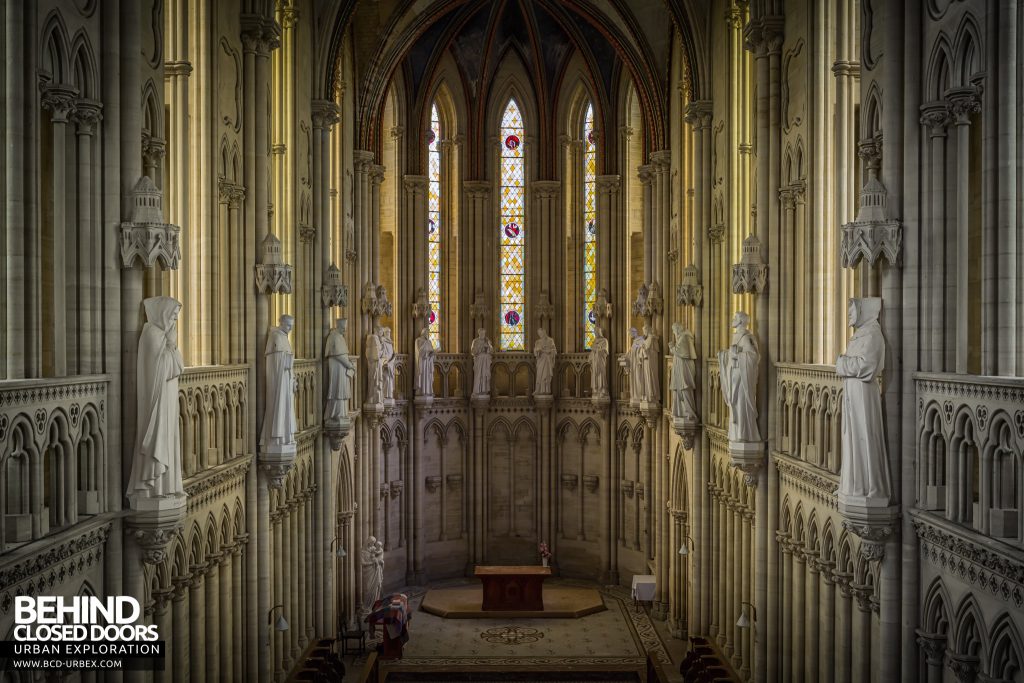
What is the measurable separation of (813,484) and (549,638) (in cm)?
1484

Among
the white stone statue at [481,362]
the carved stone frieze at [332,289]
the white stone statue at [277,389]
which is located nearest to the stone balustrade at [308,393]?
the carved stone frieze at [332,289]

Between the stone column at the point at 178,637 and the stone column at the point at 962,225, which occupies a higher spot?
the stone column at the point at 962,225

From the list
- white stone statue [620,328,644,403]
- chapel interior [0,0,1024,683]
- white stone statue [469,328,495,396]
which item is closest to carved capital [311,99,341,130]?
chapel interior [0,0,1024,683]

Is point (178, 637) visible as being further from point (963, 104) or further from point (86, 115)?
point (963, 104)

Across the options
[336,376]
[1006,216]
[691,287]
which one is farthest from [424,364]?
[1006,216]

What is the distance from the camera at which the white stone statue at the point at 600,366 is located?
40656 mm

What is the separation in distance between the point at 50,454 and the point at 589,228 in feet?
103

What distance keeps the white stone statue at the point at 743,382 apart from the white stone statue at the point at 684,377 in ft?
22.4

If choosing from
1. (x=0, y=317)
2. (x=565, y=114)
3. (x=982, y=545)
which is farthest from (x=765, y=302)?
(x=565, y=114)

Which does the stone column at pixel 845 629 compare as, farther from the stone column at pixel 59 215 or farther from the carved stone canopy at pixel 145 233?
the stone column at pixel 59 215

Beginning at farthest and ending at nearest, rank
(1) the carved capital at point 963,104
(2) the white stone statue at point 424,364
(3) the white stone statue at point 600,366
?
(3) the white stone statue at point 600,366
(2) the white stone statue at point 424,364
(1) the carved capital at point 963,104

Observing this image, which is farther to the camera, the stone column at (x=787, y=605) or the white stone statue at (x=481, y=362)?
the white stone statue at (x=481, y=362)

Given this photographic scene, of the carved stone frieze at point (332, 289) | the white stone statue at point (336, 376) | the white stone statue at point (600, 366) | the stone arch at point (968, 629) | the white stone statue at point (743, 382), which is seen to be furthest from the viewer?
the white stone statue at point (600, 366)

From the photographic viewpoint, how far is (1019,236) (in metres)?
13.8
